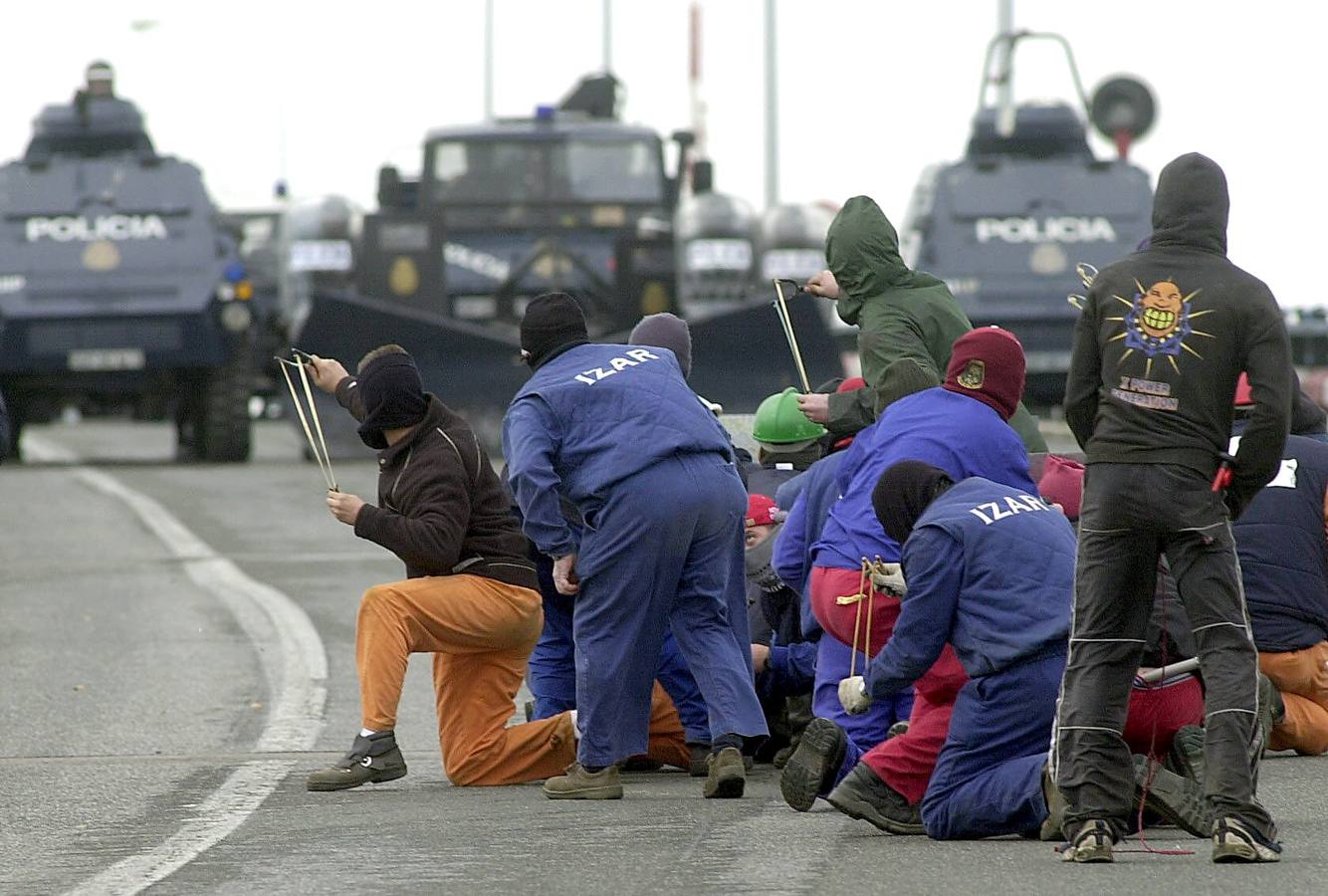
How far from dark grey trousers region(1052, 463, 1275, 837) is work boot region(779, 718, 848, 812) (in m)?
0.92

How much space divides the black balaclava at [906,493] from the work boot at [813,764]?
0.58m

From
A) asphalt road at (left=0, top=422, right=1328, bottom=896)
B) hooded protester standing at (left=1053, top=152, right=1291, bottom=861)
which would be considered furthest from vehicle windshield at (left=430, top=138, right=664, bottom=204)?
hooded protester standing at (left=1053, top=152, right=1291, bottom=861)

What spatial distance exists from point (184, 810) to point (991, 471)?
2.57 meters

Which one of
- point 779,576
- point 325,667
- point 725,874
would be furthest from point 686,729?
point 325,667

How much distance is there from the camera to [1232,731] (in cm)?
652

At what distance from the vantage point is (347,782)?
8.16 metres

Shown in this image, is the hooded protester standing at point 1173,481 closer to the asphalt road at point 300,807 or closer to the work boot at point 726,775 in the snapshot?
the asphalt road at point 300,807

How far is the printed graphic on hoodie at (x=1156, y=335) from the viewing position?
6570mm

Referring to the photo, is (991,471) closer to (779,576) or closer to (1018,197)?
(779,576)

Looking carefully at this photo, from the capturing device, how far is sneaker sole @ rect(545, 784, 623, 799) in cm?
806

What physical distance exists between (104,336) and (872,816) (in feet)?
63.1

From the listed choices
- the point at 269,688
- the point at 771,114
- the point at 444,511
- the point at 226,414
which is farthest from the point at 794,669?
the point at 771,114

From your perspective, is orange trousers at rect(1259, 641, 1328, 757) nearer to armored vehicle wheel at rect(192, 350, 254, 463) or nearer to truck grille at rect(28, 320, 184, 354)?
truck grille at rect(28, 320, 184, 354)

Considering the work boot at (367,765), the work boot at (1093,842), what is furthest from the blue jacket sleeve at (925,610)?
the work boot at (367,765)
